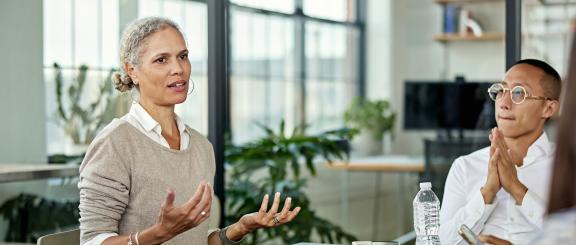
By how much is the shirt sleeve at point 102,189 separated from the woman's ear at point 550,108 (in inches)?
54.1

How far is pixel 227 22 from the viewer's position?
4559 mm

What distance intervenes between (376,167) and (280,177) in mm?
1191

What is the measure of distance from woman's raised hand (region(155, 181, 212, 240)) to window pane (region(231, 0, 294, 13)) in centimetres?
273

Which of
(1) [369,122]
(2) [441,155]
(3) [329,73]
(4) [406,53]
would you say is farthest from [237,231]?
(3) [329,73]

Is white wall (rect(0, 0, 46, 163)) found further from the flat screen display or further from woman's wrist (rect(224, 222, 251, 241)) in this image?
the flat screen display

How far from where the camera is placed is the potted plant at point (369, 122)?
19.3 feet

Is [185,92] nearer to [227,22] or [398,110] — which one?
[227,22]

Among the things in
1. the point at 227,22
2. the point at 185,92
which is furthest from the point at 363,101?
the point at 185,92

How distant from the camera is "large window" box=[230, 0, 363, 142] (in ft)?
16.8

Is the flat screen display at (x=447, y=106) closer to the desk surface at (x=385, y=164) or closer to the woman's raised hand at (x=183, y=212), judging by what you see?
the desk surface at (x=385, y=164)

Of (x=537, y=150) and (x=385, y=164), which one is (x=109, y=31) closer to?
(x=537, y=150)

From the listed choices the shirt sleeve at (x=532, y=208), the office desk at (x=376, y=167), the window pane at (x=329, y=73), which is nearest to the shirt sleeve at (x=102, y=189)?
the shirt sleeve at (x=532, y=208)

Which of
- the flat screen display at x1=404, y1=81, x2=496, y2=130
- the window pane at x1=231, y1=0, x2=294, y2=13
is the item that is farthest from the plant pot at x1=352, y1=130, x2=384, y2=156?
the window pane at x1=231, y1=0, x2=294, y2=13

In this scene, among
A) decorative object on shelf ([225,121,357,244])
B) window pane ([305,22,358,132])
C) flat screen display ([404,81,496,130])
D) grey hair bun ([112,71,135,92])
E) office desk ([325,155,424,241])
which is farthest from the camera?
window pane ([305,22,358,132])
